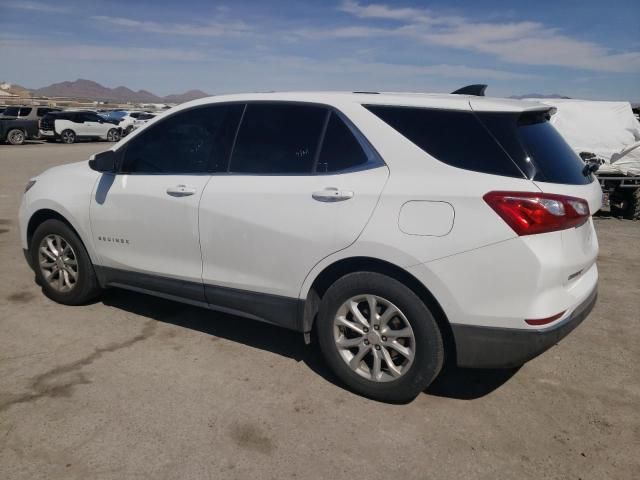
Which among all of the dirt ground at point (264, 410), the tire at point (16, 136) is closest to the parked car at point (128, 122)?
the tire at point (16, 136)

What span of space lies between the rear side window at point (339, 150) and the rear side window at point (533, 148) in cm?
72

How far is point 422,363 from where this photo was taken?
300 centimetres

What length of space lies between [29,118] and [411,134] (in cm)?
2595

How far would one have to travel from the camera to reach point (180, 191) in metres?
3.70

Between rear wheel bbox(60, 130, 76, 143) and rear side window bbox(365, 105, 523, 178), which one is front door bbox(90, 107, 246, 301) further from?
rear wheel bbox(60, 130, 76, 143)

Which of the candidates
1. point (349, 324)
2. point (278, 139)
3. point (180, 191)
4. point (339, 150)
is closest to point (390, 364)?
point (349, 324)

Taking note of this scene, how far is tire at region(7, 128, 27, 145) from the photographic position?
77.6 feet

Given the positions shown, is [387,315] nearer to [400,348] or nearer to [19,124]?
[400,348]

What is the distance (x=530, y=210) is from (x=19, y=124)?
1030 inches

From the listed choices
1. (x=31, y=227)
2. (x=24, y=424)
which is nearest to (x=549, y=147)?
(x=24, y=424)

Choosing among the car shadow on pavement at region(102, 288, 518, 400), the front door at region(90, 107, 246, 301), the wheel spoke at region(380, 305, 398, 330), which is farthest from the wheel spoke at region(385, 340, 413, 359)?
the front door at region(90, 107, 246, 301)

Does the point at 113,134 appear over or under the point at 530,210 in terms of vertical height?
under

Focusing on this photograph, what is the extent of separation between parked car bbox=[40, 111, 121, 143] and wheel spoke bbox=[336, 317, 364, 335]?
2635 centimetres

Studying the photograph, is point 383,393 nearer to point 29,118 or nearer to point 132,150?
point 132,150
